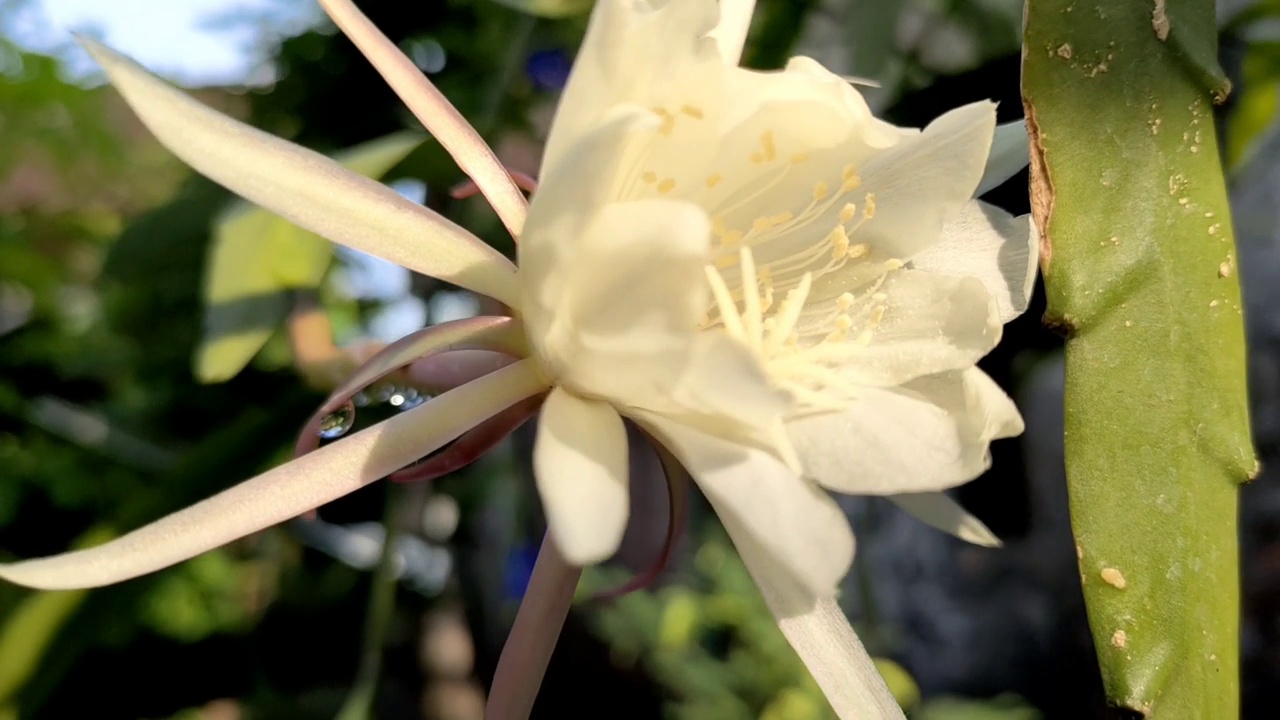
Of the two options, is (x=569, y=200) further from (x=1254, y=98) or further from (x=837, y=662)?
(x=1254, y=98)

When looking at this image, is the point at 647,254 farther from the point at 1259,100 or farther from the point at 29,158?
the point at 29,158


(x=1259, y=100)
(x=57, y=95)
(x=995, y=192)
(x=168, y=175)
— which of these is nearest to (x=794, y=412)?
(x=995, y=192)

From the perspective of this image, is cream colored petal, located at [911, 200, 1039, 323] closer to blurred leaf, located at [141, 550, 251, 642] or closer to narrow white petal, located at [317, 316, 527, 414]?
narrow white petal, located at [317, 316, 527, 414]

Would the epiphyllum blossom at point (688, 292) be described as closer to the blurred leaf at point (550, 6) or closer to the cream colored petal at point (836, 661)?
the cream colored petal at point (836, 661)

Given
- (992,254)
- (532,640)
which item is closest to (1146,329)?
(992,254)

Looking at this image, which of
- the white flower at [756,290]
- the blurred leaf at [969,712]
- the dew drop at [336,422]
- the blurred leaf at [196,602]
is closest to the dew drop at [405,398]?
the dew drop at [336,422]
